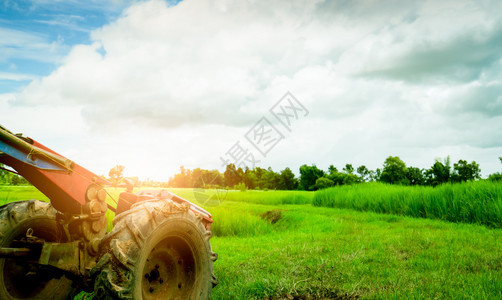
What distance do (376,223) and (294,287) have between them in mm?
7804

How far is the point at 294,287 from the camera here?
14.4ft

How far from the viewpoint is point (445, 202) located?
1188 cm

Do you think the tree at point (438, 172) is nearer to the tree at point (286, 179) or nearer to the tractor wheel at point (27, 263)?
the tree at point (286, 179)

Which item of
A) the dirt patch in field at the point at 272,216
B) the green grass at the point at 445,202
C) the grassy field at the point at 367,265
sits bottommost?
the dirt patch in field at the point at 272,216

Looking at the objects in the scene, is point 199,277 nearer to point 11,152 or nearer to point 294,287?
point 294,287

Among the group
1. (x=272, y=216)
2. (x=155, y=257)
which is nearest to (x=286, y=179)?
(x=272, y=216)

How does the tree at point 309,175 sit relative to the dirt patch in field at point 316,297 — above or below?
above

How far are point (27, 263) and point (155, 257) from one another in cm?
183

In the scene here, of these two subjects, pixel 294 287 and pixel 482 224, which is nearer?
pixel 294 287

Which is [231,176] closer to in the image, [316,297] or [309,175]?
[309,175]

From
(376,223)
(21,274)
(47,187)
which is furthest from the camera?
(376,223)

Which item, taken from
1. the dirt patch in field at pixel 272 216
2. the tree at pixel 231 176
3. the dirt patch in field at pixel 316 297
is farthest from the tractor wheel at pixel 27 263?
the tree at pixel 231 176

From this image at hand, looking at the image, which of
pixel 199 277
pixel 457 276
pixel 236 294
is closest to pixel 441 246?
pixel 457 276

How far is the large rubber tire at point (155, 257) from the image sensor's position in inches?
113
